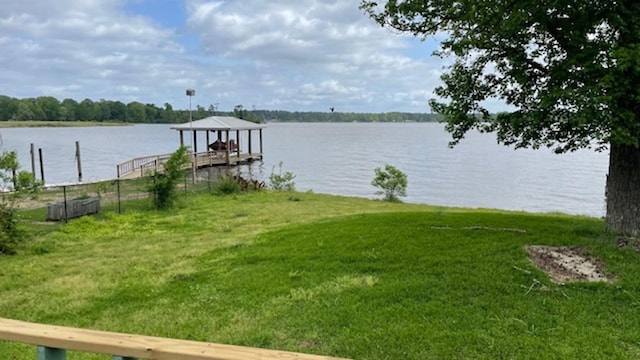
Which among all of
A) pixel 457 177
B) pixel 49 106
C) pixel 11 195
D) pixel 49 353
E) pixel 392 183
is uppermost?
pixel 49 106

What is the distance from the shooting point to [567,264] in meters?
5.66

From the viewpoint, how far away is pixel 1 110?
9775 centimetres

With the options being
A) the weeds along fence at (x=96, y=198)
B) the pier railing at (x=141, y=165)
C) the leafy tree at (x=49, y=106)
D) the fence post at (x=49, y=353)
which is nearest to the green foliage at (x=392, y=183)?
the weeds along fence at (x=96, y=198)

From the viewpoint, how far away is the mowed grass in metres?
4.11

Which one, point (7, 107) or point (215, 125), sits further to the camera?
Answer: point (7, 107)

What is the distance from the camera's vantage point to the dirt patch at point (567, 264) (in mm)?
5297

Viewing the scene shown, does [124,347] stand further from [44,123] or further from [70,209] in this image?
[44,123]

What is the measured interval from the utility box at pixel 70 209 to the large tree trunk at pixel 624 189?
1211 cm

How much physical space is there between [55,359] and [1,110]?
4521 inches

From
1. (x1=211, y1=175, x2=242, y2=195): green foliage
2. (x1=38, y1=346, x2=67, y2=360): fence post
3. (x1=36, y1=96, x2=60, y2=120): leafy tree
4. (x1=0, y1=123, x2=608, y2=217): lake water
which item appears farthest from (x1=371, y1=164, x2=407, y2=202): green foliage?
(x1=36, y1=96, x2=60, y2=120): leafy tree

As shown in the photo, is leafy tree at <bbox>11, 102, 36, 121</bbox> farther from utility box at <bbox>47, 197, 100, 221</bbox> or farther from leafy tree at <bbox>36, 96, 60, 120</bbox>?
utility box at <bbox>47, 197, 100, 221</bbox>

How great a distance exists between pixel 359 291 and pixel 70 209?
10.6 meters

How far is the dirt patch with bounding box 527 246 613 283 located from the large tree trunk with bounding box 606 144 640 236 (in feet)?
2.61

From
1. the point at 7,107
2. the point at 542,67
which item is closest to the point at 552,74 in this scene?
the point at 542,67
